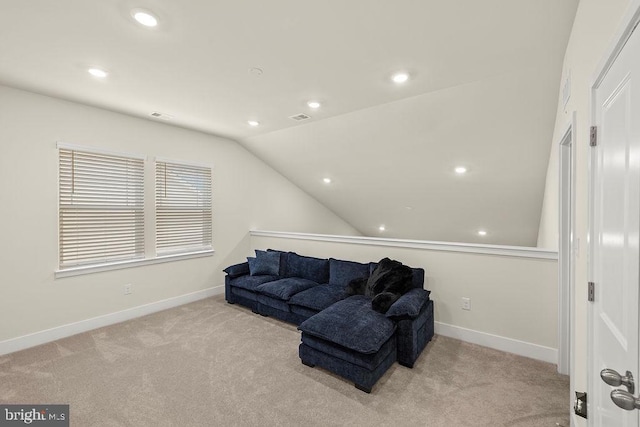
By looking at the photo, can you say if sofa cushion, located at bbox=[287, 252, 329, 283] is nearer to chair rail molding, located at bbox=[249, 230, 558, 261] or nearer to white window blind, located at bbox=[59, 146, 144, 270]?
chair rail molding, located at bbox=[249, 230, 558, 261]

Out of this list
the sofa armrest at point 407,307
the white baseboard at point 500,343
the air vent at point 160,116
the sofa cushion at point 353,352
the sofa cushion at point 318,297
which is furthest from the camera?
the air vent at point 160,116

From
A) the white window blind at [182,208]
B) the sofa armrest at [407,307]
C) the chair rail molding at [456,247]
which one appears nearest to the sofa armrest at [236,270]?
the white window blind at [182,208]

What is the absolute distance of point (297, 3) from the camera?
5.56ft

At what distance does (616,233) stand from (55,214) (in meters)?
4.53

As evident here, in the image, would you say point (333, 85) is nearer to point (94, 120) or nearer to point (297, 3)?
point (297, 3)

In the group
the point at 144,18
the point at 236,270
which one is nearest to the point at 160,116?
the point at 144,18

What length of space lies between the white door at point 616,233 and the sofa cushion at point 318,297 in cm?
222

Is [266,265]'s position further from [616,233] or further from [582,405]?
[616,233]

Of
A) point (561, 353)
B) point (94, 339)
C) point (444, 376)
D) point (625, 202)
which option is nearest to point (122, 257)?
point (94, 339)

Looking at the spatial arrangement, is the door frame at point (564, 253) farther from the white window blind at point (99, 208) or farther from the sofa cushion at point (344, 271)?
the white window blind at point (99, 208)

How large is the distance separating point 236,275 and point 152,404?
2156mm

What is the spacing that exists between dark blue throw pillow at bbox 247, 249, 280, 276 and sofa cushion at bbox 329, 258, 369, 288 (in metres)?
0.91

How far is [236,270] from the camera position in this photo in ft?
13.8

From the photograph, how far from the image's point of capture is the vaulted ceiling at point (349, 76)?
180 cm
